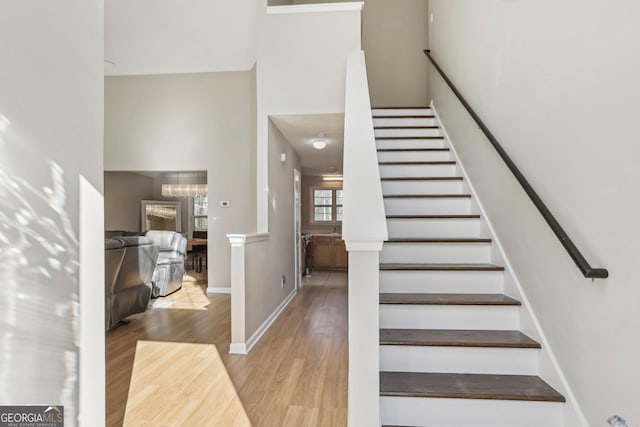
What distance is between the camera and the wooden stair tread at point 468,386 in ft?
5.61

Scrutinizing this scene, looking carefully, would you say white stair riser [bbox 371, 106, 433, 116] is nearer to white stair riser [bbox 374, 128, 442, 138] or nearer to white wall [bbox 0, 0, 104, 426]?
white stair riser [bbox 374, 128, 442, 138]

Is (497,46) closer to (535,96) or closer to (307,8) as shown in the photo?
(535,96)

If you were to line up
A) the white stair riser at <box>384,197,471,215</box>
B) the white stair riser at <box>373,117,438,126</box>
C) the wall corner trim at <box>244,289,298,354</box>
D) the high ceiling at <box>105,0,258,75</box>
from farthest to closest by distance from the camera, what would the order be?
the high ceiling at <box>105,0,258,75</box>, the white stair riser at <box>373,117,438,126</box>, the wall corner trim at <box>244,289,298,354</box>, the white stair riser at <box>384,197,471,215</box>

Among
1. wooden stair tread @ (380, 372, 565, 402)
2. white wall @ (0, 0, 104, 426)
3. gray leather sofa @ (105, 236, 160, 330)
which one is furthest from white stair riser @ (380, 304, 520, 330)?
gray leather sofa @ (105, 236, 160, 330)

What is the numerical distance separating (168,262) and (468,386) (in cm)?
508

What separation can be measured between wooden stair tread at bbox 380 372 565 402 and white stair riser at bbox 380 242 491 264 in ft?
2.93

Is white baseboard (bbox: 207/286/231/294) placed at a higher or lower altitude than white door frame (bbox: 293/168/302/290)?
lower

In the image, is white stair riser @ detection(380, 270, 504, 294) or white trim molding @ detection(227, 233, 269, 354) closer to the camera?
white stair riser @ detection(380, 270, 504, 294)

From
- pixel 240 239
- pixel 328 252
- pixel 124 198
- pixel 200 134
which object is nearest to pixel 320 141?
pixel 200 134

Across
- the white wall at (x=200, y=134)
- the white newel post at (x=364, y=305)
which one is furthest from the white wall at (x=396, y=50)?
the white newel post at (x=364, y=305)

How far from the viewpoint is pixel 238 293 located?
3.26m

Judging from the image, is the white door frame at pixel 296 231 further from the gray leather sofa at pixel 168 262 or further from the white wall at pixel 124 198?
the white wall at pixel 124 198

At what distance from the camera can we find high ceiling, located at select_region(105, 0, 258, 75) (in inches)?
194

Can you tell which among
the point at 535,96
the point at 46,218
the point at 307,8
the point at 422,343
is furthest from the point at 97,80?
the point at 307,8
